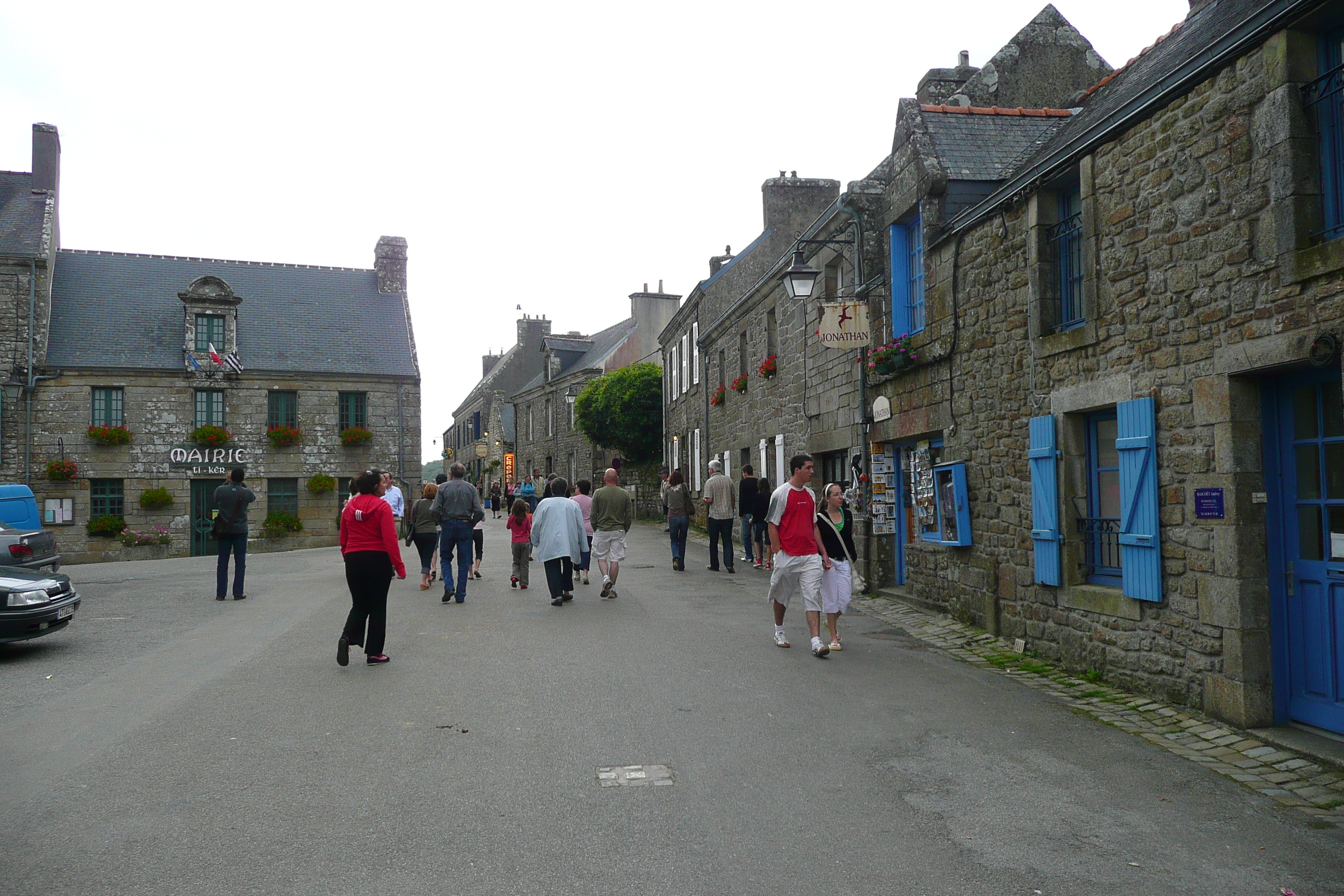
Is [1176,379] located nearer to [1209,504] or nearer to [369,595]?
[1209,504]

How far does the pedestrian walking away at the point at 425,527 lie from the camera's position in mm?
13016

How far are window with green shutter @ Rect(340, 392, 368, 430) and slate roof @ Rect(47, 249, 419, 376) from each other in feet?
2.44

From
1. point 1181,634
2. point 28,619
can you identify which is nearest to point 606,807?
point 1181,634

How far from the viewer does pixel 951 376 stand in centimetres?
1038

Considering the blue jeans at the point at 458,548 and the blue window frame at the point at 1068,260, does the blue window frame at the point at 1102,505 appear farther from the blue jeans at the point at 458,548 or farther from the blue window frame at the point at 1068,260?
the blue jeans at the point at 458,548

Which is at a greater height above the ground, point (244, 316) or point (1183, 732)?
point (244, 316)

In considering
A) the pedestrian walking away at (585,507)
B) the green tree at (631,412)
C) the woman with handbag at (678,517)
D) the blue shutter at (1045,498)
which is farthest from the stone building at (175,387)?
the blue shutter at (1045,498)

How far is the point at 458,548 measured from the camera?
12250 millimetres

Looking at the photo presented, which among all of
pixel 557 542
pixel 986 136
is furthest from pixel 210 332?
pixel 986 136

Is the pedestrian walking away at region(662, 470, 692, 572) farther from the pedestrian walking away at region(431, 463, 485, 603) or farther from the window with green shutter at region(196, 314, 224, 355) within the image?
the window with green shutter at region(196, 314, 224, 355)

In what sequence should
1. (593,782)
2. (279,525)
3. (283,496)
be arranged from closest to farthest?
(593,782), (279,525), (283,496)

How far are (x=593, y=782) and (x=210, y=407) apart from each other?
27.8 m

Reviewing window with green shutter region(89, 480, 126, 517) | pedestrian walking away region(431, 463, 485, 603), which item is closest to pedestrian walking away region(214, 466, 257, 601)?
pedestrian walking away region(431, 463, 485, 603)

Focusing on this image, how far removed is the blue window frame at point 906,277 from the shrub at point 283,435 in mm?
22181
